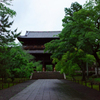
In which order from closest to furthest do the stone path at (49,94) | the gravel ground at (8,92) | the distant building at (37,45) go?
the stone path at (49,94) → the gravel ground at (8,92) → the distant building at (37,45)

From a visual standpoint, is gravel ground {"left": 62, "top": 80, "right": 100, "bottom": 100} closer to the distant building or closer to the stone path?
the stone path

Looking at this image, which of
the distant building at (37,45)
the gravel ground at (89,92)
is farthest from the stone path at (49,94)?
the distant building at (37,45)

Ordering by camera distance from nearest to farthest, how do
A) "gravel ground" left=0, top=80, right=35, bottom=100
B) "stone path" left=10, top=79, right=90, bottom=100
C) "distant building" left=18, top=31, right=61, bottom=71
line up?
"stone path" left=10, top=79, right=90, bottom=100 < "gravel ground" left=0, top=80, right=35, bottom=100 < "distant building" left=18, top=31, right=61, bottom=71

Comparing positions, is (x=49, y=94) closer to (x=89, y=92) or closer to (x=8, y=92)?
(x=89, y=92)

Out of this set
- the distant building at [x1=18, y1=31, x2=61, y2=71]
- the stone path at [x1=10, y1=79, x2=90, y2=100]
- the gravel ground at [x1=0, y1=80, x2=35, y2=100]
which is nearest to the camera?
the stone path at [x1=10, y1=79, x2=90, y2=100]

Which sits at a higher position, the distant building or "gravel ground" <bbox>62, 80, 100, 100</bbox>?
the distant building

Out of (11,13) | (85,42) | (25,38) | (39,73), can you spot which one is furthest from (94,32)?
(25,38)

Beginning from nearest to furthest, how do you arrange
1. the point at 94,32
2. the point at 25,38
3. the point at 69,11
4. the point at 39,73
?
the point at 94,32
the point at 69,11
the point at 39,73
the point at 25,38

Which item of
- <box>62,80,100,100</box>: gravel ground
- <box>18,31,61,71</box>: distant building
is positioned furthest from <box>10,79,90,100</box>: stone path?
<box>18,31,61,71</box>: distant building

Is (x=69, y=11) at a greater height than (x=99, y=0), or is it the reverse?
(x=69, y=11)

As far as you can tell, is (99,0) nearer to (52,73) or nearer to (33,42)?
(52,73)

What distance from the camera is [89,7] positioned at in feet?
41.3

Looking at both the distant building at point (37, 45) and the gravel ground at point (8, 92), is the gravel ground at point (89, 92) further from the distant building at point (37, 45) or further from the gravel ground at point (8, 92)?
the distant building at point (37, 45)

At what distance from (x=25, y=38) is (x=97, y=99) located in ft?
124
